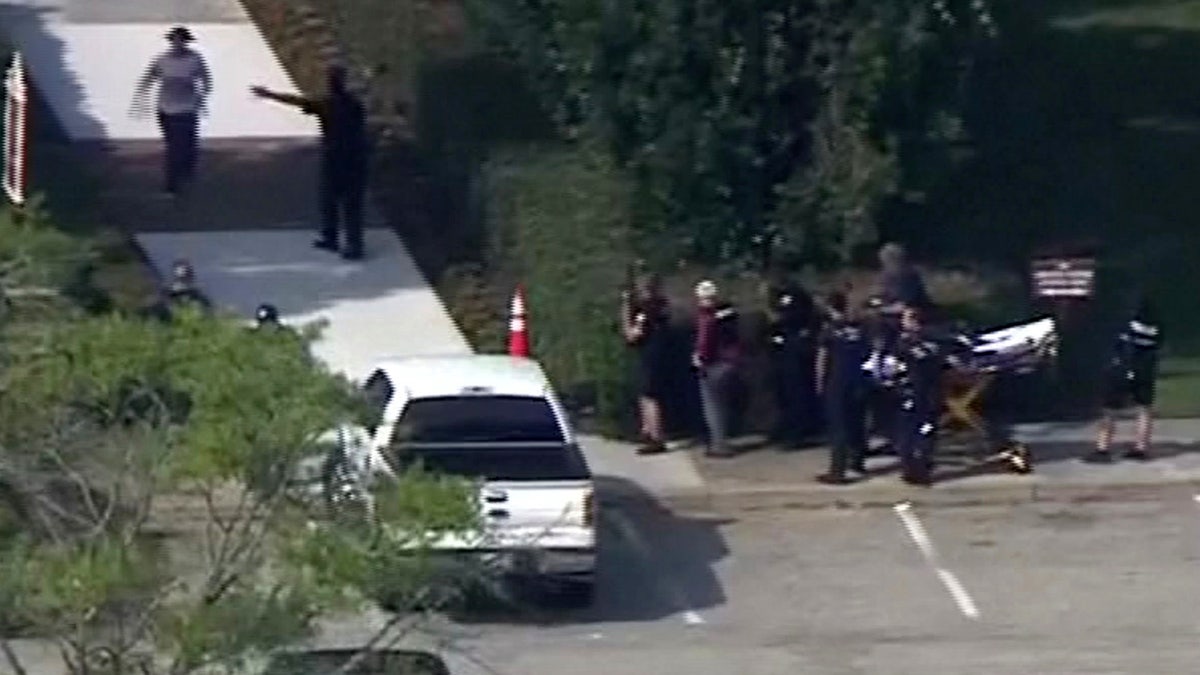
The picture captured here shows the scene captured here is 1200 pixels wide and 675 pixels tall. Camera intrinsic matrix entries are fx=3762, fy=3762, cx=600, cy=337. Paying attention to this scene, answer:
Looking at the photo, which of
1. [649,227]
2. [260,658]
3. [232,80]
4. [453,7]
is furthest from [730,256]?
[260,658]

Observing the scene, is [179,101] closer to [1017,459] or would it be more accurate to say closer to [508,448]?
[1017,459]

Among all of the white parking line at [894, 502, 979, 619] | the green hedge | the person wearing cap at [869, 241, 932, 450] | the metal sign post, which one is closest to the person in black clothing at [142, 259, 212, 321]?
the metal sign post

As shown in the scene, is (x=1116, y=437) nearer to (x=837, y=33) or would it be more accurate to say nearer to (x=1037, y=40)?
(x=837, y=33)

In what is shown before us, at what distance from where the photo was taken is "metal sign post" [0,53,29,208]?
86.9 ft

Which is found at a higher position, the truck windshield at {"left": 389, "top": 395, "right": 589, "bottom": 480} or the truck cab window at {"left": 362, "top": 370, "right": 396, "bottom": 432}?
the truck cab window at {"left": 362, "top": 370, "right": 396, "bottom": 432}

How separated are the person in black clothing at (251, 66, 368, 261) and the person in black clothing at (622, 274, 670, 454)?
162 inches

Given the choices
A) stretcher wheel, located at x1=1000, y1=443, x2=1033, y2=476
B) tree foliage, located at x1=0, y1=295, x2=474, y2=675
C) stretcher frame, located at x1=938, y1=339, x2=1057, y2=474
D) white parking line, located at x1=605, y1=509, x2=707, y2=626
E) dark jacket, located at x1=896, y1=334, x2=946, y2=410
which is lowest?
white parking line, located at x1=605, y1=509, x2=707, y2=626

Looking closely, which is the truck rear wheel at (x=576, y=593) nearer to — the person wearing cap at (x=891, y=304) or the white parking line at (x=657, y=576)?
the white parking line at (x=657, y=576)

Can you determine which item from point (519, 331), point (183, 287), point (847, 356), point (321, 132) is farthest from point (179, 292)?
point (321, 132)

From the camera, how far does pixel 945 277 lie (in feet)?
96.5

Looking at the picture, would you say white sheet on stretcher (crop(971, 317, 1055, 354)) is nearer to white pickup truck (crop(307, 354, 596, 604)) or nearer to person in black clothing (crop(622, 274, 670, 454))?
person in black clothing (crop(622, 274, 670, 454))

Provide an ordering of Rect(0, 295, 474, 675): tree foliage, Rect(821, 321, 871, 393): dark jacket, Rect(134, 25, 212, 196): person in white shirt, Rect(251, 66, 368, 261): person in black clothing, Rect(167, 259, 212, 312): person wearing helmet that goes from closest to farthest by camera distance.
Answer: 1. Rect(0, 295, 474, 675): tree foliage
2. Rect(821, 321, 871, 393): dark jacket
3. Rect(167, 259, 212, 312): person wearing helmet
4. Rect(251, 66, 368, 261): person in black clothing
5. Rect(134, 25, 212, 196): person in white shirt

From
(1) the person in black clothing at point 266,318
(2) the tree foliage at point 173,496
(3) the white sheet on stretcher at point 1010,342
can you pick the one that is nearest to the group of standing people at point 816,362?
(3) the white sheet on stretcher at point 1010,342

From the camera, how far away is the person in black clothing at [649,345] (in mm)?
25547
